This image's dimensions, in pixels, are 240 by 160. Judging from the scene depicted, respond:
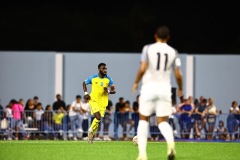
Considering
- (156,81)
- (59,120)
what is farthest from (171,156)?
(59,120)

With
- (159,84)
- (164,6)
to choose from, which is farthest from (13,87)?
(159,84)

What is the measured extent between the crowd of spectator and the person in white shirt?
16009 mm

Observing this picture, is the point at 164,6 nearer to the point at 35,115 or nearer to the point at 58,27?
the point at 58,27

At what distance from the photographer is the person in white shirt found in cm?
1388

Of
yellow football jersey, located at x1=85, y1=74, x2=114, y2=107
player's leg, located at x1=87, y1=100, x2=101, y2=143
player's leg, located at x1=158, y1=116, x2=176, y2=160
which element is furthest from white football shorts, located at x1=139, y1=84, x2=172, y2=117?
yellow football jersey, located at x1=85, y1=74, x2=114, y2=107

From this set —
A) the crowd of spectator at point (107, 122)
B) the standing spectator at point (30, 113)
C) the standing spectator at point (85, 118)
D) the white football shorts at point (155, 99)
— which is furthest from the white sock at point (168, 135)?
the standing spectator at point (30, 113)

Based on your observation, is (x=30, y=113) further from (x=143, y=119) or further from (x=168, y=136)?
(x=168, y=136)

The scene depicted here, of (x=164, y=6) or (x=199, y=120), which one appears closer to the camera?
(x=199, y=120)

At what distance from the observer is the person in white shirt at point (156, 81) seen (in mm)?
13883

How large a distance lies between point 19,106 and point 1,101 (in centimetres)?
634

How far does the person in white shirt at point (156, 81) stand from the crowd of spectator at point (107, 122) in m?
16.0

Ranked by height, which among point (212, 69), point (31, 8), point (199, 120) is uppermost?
point (31, 8)

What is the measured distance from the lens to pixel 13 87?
3653 cm

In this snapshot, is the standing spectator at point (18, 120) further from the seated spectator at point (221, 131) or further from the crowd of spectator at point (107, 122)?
the seated spectator at point (221, 131)
